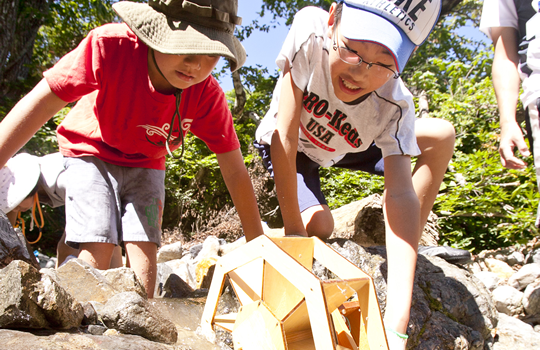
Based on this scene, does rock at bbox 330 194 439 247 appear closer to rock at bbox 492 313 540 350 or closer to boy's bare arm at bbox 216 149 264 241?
rock at bbox 492 313 540 350

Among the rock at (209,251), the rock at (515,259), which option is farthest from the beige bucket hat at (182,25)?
the rock at (515,259)

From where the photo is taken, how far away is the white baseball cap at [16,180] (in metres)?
2.82

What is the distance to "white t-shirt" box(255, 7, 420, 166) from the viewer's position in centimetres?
222

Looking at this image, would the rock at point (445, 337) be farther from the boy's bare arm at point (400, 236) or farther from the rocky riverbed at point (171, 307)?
the boy's bare arm at point (400, 236)

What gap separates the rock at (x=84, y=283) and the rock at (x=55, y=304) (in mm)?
360

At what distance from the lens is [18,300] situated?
132cm

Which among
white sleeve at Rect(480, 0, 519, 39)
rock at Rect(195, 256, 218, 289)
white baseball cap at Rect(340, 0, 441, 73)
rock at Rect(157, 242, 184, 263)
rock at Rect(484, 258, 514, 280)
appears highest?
white sleeve at Rect(480, 0, 519, 39)

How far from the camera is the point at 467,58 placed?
11.2m

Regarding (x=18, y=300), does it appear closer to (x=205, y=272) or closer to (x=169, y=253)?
(x=205, y=272)

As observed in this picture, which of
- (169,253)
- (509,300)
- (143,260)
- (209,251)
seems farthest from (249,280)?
(169,253)

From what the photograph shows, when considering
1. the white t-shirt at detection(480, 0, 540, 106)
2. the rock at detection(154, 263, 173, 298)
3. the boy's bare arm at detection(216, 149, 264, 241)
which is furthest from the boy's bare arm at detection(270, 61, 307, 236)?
the rock at detection(154, 263, 173, 298)

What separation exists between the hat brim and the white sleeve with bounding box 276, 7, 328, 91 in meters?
0.32

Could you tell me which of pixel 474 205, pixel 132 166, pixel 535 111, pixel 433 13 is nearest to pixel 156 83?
pixel 132 166

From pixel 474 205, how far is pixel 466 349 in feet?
11.8
